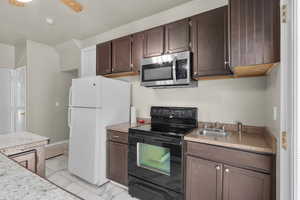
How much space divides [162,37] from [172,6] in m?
0.57

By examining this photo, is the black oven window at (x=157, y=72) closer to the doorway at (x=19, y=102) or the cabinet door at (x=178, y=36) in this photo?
the cabinet door at (x=178, y=36)

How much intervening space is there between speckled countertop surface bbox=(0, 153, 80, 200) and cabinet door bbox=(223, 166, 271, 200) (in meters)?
1.39

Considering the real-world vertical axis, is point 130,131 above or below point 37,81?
below

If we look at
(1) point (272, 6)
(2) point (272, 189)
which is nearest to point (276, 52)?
(1) point (272, 6)

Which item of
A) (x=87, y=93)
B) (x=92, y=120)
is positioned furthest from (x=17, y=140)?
(x=87, y=93)

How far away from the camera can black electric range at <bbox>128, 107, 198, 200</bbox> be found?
1.74 metres

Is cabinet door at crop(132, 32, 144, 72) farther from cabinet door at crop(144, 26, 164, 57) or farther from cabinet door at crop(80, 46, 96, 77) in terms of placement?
cabinet door at crop(80, 46, 96, 77)

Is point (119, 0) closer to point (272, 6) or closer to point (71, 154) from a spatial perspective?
point (272, 6)

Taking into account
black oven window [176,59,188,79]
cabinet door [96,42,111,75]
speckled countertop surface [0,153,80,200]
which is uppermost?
cabinet door [96,42,111,75]

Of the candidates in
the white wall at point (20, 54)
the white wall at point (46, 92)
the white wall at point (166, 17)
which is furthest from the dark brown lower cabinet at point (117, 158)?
the white wall at point (20, 54)

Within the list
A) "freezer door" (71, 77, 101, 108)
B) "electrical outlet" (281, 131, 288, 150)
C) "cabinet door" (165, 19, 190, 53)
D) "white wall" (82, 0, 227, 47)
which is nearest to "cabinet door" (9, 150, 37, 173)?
"freezer door" (71, 77, 101, 108)

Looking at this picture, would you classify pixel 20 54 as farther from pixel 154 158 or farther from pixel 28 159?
pixel 154 158

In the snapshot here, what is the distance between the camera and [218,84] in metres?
2.13

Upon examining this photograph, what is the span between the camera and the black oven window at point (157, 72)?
2.11m
